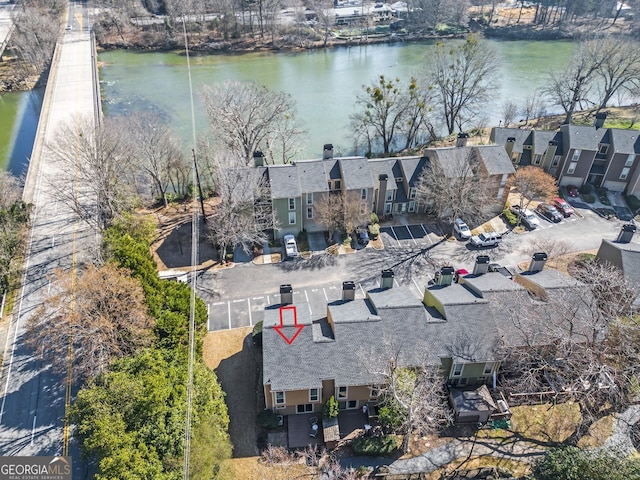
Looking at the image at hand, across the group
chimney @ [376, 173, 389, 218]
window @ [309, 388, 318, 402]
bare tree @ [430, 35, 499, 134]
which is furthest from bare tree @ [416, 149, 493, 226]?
window @ [309, 388, 318, 402]

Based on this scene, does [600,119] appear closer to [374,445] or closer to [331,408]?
[374,445]

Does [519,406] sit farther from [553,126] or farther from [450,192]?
[553,126]

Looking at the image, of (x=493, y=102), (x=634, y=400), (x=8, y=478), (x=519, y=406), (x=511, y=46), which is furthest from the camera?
(x=511, y=46)

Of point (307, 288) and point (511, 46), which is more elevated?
point (511, 46)

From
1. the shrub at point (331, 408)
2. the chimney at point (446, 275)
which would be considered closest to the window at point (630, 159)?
the chimney at point (446, 275)

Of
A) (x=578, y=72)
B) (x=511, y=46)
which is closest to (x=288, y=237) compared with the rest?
(x=578, y=72)

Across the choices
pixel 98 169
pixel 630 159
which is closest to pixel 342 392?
pixel 98 169

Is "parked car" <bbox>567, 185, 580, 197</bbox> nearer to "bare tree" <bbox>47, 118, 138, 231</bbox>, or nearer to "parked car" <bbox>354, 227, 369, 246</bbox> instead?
"parked car" <bbox>354, 227, 369, 246</bbox>
